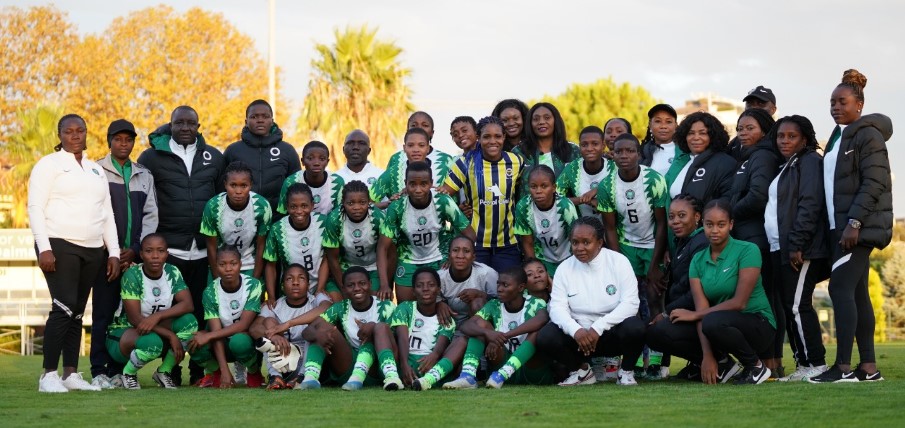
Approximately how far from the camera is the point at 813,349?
9406 mm

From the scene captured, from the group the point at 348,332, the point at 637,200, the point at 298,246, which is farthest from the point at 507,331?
the point at 298,246

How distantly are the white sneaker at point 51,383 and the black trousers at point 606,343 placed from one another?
13.4 feet

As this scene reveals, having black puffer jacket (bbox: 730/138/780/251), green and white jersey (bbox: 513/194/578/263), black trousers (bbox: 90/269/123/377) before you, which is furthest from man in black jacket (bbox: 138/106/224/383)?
black puffer jacket (bbox: 730/138/780/251)

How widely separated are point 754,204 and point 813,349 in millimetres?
1326

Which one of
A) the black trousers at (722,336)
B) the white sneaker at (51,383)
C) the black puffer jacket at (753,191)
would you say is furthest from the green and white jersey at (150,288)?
the black puffer jacket at (753,191)

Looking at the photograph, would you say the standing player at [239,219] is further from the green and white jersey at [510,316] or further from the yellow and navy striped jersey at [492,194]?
the green and white jersey at [510,316]

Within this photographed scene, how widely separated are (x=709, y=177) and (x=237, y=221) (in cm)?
441

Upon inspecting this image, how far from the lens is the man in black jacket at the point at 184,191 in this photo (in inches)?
425

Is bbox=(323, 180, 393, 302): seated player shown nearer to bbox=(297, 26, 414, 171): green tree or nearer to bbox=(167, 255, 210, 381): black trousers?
bbox=(167, 255, 210, 381): black trousers

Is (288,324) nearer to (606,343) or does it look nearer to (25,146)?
(606,343)

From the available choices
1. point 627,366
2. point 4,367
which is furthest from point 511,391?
point 4,367

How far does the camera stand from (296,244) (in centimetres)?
A: 1062

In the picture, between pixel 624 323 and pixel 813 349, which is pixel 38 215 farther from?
pixel 813 349

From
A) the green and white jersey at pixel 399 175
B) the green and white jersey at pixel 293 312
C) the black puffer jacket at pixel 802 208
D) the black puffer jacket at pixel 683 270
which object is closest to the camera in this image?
the black puffer jacket at pixel 802 208
